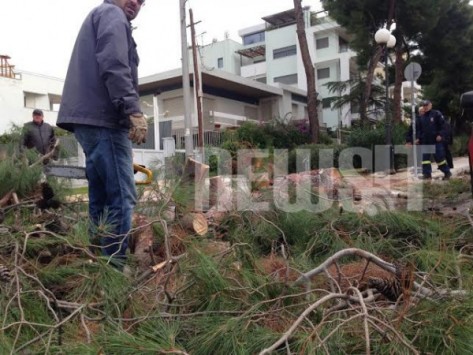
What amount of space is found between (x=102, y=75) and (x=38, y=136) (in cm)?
338

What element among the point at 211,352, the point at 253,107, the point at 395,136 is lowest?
the point at 211,352

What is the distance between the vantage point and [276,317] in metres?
1.65

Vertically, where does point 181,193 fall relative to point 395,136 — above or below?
below

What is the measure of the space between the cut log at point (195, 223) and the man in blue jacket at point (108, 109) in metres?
0.63

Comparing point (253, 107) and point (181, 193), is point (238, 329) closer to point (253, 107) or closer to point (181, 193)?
point (181, 193)

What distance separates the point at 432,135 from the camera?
8.35 m

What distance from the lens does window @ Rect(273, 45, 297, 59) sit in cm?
3619

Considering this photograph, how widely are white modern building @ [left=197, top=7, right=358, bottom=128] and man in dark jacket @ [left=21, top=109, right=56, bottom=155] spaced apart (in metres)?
25.8

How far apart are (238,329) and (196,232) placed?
1.71 m

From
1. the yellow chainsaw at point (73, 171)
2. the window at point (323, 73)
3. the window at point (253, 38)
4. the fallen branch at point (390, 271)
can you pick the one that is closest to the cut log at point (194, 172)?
the yellow chainsaw at point (73, 171)

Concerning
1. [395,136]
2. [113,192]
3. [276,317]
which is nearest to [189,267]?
[276,317]

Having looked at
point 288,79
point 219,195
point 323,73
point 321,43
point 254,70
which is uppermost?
point 321,43

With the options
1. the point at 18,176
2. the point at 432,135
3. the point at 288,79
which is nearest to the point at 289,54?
the point at 288,79

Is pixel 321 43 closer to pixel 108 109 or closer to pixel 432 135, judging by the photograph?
pixel 432 135
